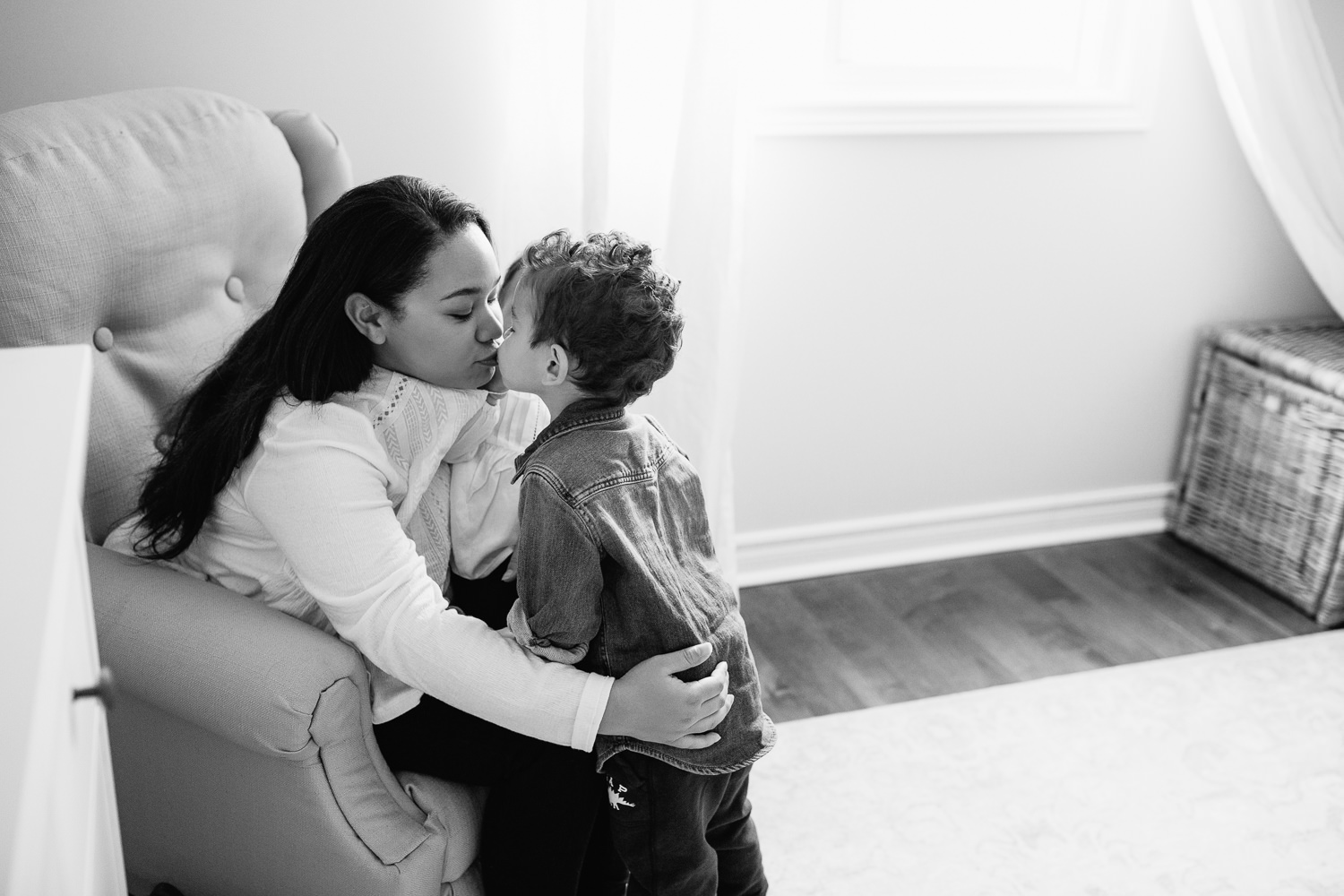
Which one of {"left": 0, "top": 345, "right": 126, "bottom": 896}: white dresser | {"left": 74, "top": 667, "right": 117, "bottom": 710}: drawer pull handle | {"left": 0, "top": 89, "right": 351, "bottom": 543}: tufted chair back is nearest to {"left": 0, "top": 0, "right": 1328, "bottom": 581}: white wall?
{"left": 0, "top": 89, "right": 351, "bottom": 543}: tufted chair back

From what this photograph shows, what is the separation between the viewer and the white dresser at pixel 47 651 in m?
0.56

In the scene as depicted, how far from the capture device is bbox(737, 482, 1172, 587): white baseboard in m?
2.54

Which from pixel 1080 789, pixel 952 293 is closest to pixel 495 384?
pixel 1080 789

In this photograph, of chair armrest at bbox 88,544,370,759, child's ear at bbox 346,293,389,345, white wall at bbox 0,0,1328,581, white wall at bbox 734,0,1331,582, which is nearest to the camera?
chair armrest at bbox 88,544,370,759

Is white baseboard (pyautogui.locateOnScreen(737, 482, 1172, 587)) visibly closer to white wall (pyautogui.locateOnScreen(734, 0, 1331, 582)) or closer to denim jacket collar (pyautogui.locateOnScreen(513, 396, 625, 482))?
white wall (pyautogui.locateOnScreen(734, 0, 1331, 582))

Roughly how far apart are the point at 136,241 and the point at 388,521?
1.58 feet

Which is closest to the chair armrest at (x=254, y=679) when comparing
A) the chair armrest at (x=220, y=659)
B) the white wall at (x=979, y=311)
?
the chair armrest at (x=220, y=659)

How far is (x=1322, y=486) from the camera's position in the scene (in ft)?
7.75

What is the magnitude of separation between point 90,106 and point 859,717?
58.7 inches

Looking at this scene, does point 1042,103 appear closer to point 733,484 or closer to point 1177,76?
point 1177,76

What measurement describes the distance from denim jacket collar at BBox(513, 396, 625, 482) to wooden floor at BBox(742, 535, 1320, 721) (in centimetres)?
103

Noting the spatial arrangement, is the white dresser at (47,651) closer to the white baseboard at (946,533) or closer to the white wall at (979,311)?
the white wall at (979,311)

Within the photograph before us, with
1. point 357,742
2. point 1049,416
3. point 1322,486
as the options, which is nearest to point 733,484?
point 1049,416

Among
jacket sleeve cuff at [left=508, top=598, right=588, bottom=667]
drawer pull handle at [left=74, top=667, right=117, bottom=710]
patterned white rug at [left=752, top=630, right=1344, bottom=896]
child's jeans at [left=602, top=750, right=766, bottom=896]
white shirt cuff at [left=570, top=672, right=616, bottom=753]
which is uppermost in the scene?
drawer pull handle at [left=74, top=667, right=117, bottom=710]
